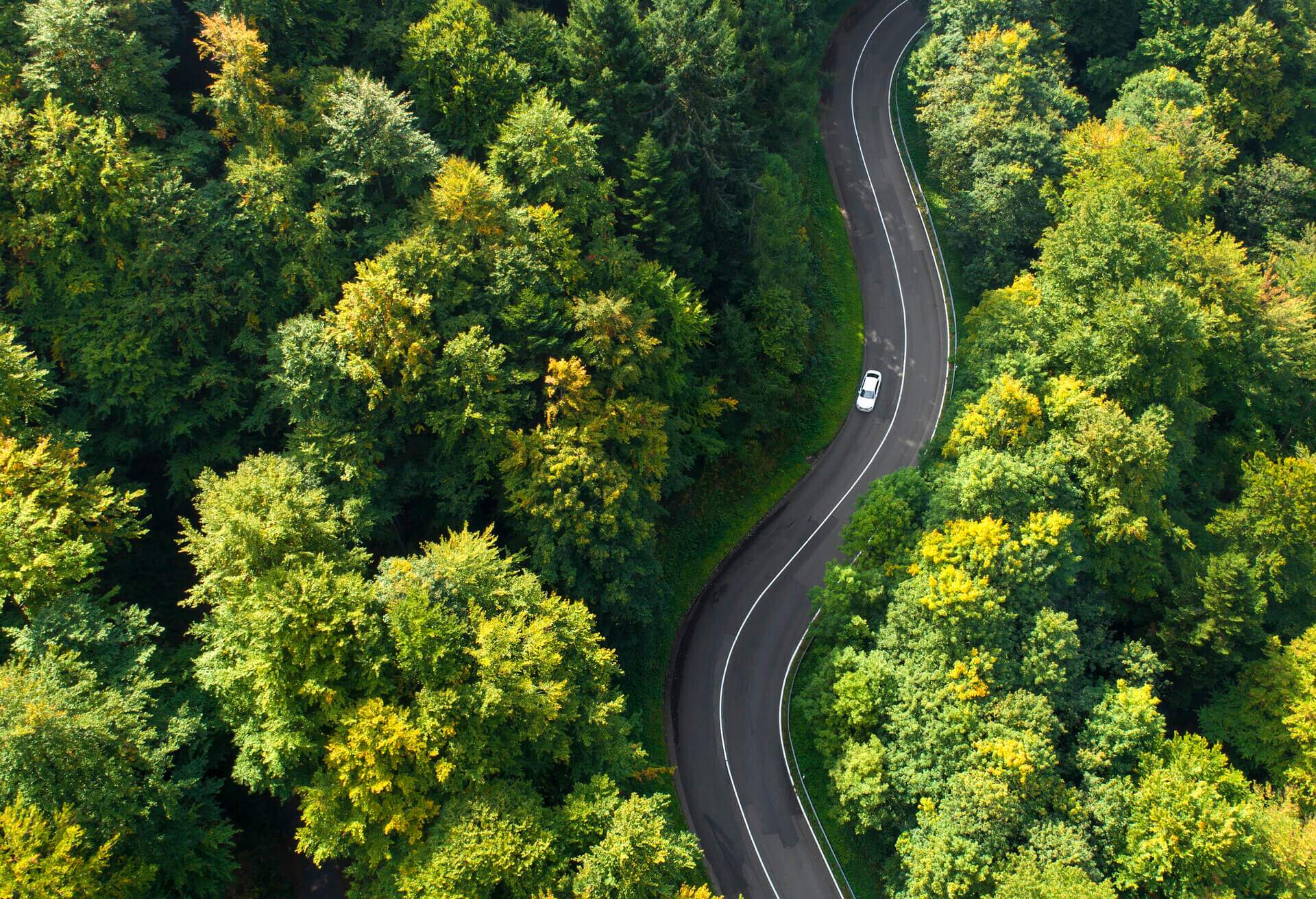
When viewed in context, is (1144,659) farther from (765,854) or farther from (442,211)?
(442,211)

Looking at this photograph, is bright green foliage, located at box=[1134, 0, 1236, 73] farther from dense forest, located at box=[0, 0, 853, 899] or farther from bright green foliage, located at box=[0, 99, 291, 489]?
bright green foliage, located at box=[0, 99, 291, 489]

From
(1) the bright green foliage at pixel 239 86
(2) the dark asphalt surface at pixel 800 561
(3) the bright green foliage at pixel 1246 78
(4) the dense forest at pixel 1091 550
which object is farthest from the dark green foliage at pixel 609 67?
(3) the bright green foliage at pixel 1246 78

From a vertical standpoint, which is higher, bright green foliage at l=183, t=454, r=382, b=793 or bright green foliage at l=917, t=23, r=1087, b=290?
bright green foliage at l=917, t=23, r=1087, b=290

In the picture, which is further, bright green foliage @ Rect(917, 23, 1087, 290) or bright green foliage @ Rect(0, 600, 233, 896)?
bright green foliage @ Rect(917, 23, 1087, 290)

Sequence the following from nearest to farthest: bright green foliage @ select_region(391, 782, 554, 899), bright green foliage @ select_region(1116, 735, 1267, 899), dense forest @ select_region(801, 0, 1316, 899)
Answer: bright green foliage @ select_region(391, 782, 554, 899)
bright green foliage @ select_region(1116, 735, 1267, 899)
dense forest @ select_region(801, 0, 1316, 899)

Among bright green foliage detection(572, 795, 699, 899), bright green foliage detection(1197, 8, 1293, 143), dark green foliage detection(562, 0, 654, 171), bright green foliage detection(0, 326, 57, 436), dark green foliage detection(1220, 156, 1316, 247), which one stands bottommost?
bright green foliage detection(0, 326, 57, 436)

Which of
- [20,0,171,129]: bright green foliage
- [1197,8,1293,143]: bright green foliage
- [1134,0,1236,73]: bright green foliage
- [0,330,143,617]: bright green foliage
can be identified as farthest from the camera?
[1134,0,1236,73]: bright green foliage

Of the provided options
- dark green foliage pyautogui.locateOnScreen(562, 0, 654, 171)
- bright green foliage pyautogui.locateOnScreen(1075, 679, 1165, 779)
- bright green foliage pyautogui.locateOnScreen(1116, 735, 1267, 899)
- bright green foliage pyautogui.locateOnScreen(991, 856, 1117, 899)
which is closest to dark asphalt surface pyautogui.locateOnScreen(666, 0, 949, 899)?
bright green foliage pyautogui.locateOnScreen(991, 856, 1117, 899)
